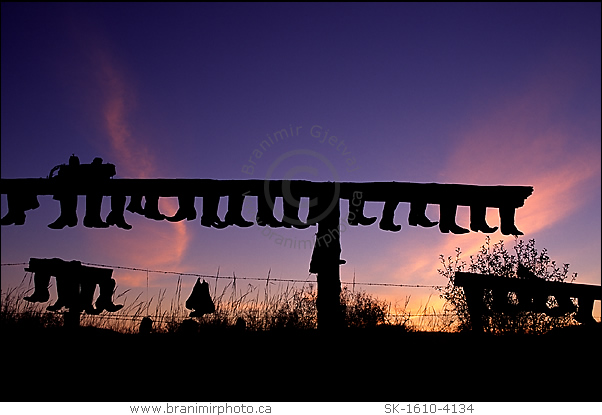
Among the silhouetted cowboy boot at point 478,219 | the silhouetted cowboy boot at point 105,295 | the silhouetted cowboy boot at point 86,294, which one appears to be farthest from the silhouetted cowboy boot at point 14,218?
the silhouetted cowboy boot at point 478,219

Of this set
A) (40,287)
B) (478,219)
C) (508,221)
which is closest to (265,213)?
(478,219)

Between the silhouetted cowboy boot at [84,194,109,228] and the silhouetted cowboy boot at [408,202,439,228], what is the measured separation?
466 cm

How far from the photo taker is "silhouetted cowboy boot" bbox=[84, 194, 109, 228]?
288 inches

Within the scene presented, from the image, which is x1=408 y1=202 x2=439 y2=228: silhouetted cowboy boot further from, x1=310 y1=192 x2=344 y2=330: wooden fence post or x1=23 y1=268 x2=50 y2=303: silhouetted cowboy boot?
x1=23 y1=268 x2=50 y2=303: silhouetted cowboy boot

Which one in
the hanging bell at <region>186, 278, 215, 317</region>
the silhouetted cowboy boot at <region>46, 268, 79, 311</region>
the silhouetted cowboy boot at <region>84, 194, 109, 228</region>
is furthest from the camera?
the silhouetted cowboy boot at <region>46, 268, 79, 311</region>

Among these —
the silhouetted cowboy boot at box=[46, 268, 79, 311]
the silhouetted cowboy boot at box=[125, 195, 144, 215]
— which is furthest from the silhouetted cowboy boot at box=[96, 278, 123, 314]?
the silhouetted cowboy boot at box=[125, 195, 144, 215]

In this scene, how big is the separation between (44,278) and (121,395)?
172 inches

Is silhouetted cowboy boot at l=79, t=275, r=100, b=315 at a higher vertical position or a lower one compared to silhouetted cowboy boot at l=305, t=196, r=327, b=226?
lower

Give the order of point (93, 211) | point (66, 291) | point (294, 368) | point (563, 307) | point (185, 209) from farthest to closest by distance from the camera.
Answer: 1. point (66, 291)
2. point (563, 307)
3. point (93, 211)
4. point (185, 209)
5. point (294, 368)

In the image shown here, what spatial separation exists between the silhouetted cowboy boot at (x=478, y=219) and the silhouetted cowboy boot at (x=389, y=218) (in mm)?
1088

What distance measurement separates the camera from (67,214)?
7.34 metres

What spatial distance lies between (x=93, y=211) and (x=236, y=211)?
229cm

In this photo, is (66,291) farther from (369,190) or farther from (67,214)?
(369,190)

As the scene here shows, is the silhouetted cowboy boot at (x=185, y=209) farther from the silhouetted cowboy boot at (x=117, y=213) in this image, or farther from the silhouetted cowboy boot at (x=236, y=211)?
the silhouetted cowboy boot at (x=117, y=213)
